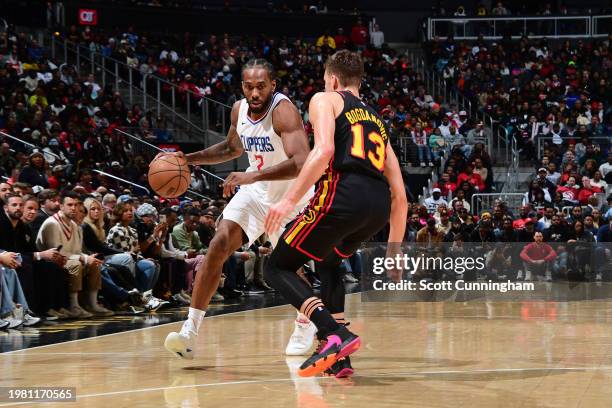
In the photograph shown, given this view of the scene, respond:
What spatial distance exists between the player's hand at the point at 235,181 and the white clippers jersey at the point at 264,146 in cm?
80

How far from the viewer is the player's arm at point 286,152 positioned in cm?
607

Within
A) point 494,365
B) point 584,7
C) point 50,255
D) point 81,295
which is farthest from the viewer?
point 584,7

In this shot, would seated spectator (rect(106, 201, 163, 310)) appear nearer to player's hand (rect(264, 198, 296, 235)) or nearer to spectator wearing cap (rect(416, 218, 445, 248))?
spectator wearing cap (rect(416, 218, 445, 248))

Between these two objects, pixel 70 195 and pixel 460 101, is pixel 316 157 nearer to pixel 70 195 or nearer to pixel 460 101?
pixel 70 195

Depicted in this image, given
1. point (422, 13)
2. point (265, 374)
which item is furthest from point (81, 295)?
point (422, 13)

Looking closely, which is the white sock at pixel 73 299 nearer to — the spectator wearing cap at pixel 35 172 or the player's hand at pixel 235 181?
the spectator wearing cap at pixel 35 172

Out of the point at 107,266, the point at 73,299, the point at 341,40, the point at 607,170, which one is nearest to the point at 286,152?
the point at 73,299

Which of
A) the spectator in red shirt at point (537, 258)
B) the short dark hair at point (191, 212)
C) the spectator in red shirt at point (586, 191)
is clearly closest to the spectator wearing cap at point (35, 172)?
the short dark hair at point (191, 212)

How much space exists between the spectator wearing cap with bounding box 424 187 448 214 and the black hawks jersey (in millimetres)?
14085

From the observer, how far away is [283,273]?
5898 mm

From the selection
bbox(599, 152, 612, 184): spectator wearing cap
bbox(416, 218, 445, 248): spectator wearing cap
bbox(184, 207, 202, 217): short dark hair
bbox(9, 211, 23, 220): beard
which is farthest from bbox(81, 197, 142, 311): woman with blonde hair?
bbox(599, 152, 612, 184): spectator wearing cap

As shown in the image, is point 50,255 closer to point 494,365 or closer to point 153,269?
point 153,269

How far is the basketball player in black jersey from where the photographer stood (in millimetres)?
5672

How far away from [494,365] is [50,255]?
17.1 ft
